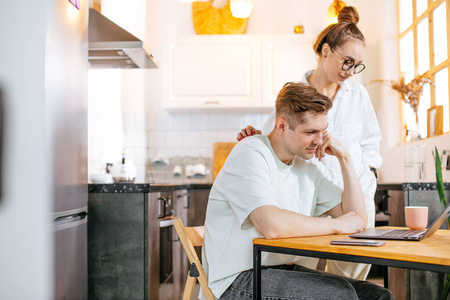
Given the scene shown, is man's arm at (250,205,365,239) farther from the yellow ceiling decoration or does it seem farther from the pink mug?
the yellow ceiling decoration

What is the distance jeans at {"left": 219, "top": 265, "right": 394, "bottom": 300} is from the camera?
1454 mm

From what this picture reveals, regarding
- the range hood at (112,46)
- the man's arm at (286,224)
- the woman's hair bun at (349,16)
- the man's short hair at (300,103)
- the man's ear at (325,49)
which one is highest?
the range hood at (112,46)

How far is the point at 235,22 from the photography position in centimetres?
490

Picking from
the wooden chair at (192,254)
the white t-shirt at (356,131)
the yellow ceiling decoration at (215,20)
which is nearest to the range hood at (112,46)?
the white t-shirt at (356,131)

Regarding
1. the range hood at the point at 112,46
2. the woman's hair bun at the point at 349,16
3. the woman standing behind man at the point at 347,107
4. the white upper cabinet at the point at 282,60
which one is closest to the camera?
the woman standing behind man at the point at 347,107

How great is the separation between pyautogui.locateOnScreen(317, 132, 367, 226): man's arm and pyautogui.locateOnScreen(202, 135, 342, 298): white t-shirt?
142mm

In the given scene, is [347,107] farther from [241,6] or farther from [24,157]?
[241,6]

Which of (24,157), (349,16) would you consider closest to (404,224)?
(349,16)

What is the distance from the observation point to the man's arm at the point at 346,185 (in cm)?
187

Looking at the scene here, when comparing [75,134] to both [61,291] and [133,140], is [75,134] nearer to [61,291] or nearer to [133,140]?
[61,291]

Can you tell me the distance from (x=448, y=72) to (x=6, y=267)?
3.10 metres

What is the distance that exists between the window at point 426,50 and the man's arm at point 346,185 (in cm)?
201

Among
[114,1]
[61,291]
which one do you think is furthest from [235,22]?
[61,291]

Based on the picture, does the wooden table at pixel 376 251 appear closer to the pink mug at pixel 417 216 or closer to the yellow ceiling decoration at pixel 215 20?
the pink mug at pixel 417 216
